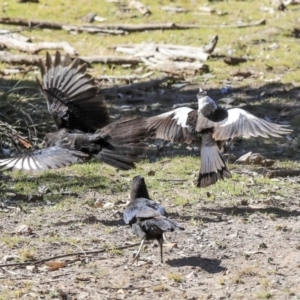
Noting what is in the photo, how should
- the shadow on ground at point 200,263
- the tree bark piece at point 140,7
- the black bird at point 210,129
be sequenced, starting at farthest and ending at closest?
the tree bark piece at point 140,7
the black bird at point 210,129
the shadow on ground at point 200,263

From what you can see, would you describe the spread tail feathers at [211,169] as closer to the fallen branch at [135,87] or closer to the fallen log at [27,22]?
the fallen branch at [135,87]

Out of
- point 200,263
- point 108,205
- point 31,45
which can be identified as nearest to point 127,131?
point 108,205

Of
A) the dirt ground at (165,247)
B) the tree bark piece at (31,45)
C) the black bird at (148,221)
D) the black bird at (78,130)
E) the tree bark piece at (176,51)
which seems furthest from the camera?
the tree bark piece at (31,45)

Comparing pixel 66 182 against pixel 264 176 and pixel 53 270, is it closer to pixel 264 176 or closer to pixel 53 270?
pixel 264 176

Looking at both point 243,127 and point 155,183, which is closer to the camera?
point 243,127

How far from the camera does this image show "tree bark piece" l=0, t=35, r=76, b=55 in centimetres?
1739

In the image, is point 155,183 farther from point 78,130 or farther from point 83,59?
point 83,59

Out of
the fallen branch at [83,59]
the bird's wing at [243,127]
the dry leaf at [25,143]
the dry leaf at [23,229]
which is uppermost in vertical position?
the bird's wing at [243,127]

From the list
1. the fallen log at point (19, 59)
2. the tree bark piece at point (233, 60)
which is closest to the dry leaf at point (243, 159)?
the tree bark piece at point (233, 60)

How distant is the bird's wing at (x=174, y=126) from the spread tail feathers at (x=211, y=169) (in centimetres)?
38

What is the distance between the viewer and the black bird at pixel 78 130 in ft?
26.8

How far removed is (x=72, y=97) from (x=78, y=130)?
1.29ft

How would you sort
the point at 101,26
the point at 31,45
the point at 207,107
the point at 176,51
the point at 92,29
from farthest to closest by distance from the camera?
the point at 101,26 < the point at 92,29 < the point at 31,45 < the point at 176,51 < the point at 207,107

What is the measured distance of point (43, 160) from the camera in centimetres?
804
